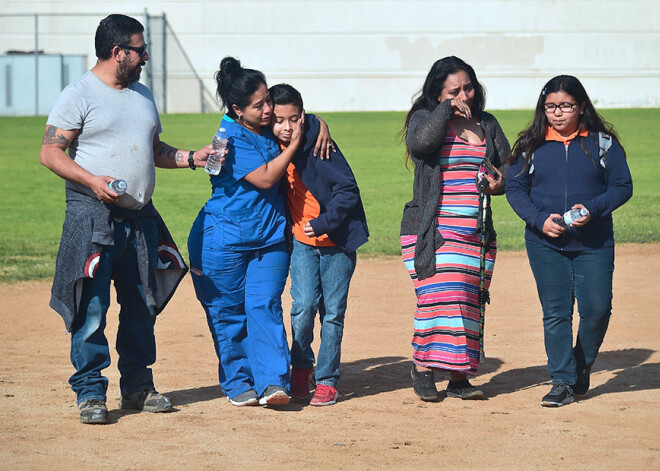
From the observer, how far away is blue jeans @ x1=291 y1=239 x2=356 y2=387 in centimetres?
569

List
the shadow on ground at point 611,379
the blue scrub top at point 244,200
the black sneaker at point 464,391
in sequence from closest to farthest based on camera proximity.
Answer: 1. the blue scrub top at point 244,200
2. the black sneaker at point 464,391
3. the shadow on ground at point 611,379

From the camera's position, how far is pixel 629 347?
7.24 m

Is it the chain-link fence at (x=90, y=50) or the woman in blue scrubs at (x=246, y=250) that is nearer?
the woman in blue scrubs at (x=246, y=250)

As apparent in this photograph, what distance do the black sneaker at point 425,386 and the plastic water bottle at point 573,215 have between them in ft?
3.95

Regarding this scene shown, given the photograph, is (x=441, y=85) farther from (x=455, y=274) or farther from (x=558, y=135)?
(x=455, y=274)

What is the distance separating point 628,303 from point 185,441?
4958 mm

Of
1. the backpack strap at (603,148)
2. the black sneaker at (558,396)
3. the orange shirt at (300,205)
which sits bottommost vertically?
the black sneaker at (558,396)

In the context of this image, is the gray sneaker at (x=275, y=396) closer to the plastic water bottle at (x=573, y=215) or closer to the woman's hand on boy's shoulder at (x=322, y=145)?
the woman's hand on boy's shoulder at (x=322, y=145)

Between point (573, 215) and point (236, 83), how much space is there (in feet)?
6.38

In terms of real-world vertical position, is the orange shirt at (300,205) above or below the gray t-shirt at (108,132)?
below

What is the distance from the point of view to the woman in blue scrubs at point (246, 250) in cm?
553

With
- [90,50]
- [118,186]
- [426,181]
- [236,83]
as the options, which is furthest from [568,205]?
[90,50]

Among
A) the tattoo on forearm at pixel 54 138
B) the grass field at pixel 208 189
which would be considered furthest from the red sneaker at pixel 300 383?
the grass field at pixel 208 189

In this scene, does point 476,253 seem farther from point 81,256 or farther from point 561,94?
point 81,256
